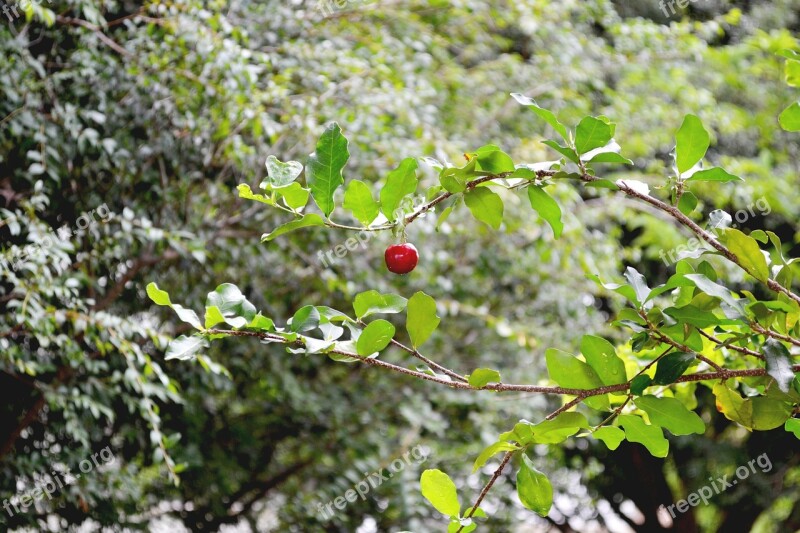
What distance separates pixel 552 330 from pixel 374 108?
1246 millimetres

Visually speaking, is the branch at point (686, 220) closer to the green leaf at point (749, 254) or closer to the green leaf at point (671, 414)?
the green leaf at point (749, 254)

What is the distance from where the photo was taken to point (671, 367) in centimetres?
78

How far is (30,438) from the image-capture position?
2.26 meters

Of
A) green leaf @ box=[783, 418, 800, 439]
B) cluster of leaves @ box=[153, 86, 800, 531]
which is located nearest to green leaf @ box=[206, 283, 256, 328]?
cluster of leaves @ box=[153, 86, 800, 531]

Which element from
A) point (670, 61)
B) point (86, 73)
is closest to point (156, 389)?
point (86, 73)

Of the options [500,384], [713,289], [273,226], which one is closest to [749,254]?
[713,289]

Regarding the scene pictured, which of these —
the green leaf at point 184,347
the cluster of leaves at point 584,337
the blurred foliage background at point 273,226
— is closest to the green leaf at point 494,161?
the cluster of leaves at point 584,337

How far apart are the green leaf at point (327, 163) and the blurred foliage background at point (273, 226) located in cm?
68

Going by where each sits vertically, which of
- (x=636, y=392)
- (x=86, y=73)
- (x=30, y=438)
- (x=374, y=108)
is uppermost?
(x=636, y=392)

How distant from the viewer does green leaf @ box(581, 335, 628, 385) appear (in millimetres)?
811

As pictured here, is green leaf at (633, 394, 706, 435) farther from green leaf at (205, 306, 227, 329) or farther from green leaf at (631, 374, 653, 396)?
green leaf at (205, 306, 227, 329)

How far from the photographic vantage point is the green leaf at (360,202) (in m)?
0.81

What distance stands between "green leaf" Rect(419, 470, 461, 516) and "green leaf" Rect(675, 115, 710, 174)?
16.1 inches

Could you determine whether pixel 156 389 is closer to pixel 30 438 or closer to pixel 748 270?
pixel 30 438
